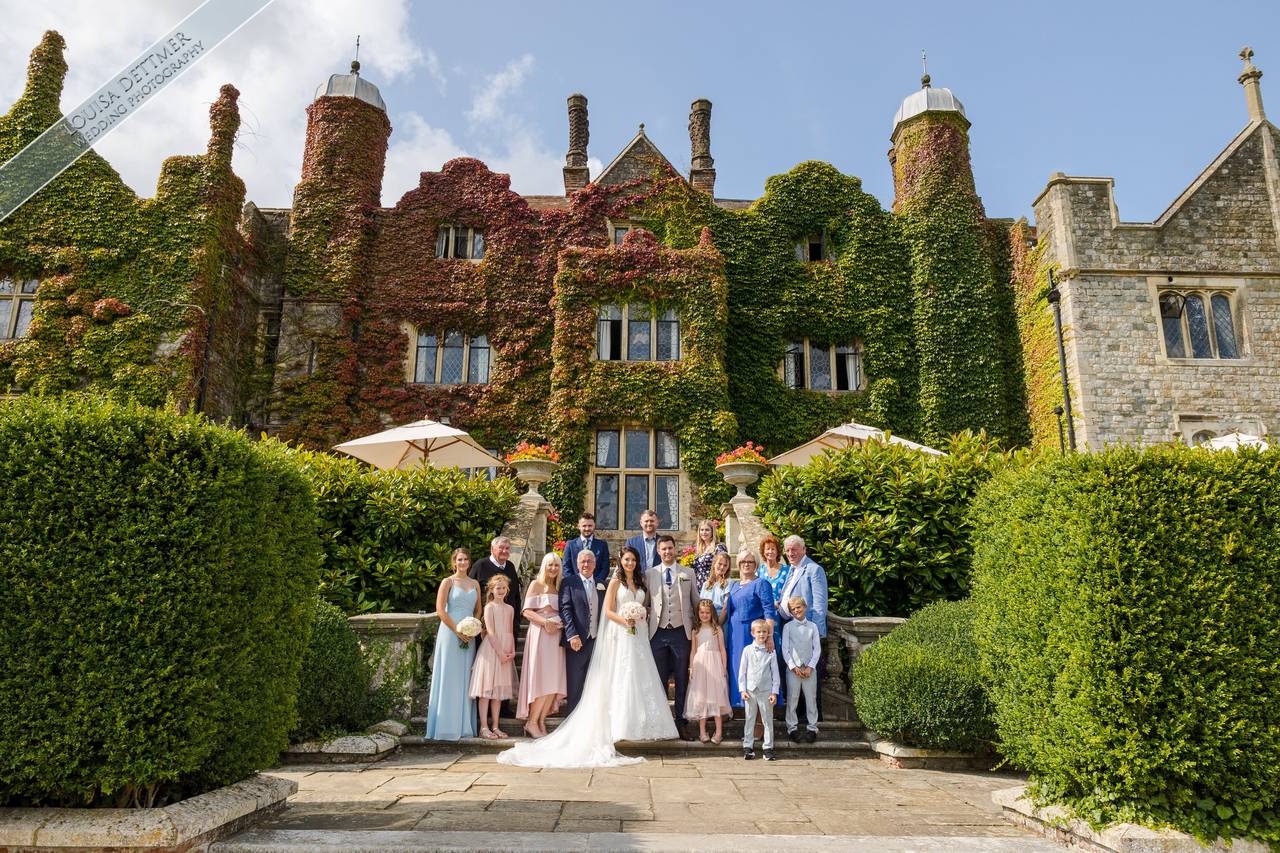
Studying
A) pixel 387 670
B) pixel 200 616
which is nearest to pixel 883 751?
pixel 387 670

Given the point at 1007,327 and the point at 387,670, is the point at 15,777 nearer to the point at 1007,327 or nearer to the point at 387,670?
the point at 387,670

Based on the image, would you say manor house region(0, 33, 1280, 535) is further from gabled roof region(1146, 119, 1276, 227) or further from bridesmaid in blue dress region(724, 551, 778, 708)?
bridesmaid in blue dress region(724, 551, 778, 708)

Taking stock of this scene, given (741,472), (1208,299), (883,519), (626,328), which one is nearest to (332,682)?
(883,519)

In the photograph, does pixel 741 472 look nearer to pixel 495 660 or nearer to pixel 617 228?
pixel 495 660

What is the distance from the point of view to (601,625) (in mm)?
7906

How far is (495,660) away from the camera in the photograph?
7.84m

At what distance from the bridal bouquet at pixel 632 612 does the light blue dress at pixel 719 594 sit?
0.77 metres

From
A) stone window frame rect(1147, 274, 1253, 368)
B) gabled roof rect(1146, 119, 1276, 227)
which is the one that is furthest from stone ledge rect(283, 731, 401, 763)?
gabled roof rect(1146, 119, 1276, 227)

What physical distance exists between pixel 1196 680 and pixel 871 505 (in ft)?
19.5

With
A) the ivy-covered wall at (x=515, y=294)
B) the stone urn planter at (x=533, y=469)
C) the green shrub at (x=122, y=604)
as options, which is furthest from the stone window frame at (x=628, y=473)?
the green shrub at (x=122, y=604)

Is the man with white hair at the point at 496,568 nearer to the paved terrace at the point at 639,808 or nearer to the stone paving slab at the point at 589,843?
the paved terrace at the point at 639,808

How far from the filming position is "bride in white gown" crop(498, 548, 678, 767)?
6.85 m

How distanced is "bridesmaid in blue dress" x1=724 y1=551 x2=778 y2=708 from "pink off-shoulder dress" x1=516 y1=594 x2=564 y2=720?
172 cm

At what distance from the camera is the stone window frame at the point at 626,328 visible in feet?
61.3
